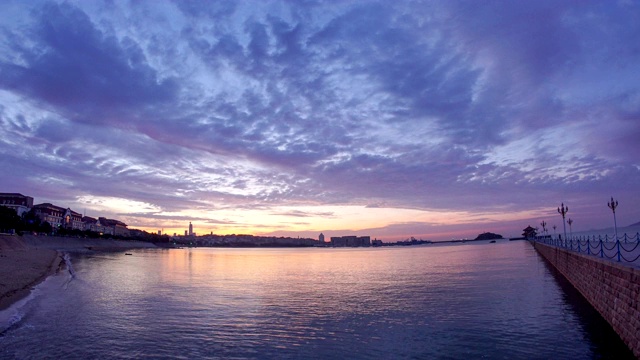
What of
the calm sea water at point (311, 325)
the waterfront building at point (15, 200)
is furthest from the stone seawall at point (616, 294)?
the waterfront building at point (15, 200)

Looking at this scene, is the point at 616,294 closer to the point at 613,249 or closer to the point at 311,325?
the point at 311,325

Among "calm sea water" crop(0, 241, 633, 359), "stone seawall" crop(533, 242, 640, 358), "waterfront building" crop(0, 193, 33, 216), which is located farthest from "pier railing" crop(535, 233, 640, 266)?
"waterfront building" crop(0, 193, 33, 216)

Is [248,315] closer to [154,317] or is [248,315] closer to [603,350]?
[154,317]

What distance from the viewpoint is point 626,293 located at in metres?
15.0

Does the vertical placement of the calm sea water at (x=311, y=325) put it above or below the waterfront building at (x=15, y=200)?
below

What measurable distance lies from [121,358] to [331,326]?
32.2ft

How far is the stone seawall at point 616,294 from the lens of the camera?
13.9m

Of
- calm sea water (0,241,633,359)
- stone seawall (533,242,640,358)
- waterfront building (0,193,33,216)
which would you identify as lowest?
calm sea water (0,241,633,359)

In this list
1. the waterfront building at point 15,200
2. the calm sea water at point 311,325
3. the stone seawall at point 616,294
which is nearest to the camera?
the stone seawall at point 616,294

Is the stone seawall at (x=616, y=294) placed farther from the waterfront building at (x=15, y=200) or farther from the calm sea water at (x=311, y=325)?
the waterfront building at (x=15, y=200)

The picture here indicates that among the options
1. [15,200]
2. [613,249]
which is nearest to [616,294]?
[613,249]

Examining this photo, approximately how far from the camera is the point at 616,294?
17.0 metres

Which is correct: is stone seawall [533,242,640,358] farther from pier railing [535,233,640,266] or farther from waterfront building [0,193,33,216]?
waterfront building [0,193,33,216]

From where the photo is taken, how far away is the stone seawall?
45.6 feet
